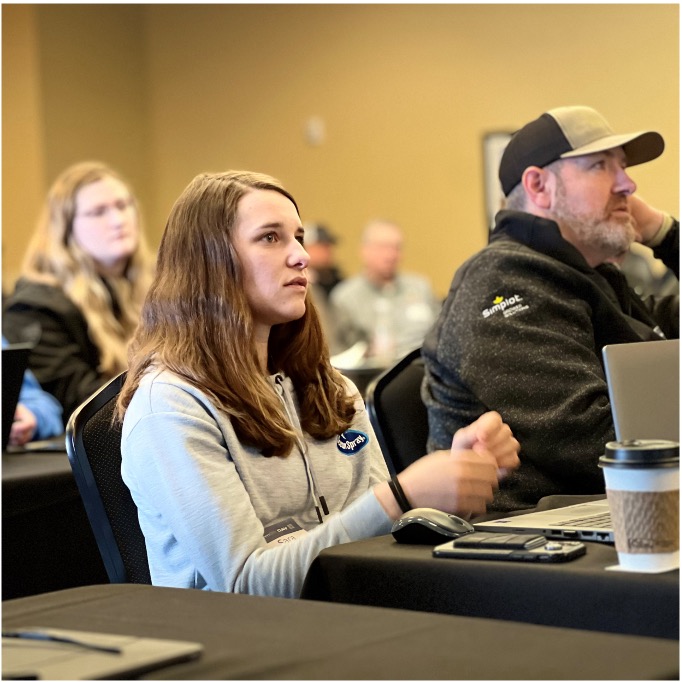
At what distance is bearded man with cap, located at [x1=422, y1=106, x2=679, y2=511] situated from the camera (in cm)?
222

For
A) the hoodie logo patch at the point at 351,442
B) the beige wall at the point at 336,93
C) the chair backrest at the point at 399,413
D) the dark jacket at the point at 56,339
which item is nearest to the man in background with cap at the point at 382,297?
the beige wall at the point at 336,93

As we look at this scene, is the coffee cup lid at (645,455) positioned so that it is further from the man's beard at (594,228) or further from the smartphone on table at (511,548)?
the man's beard at (594,228)

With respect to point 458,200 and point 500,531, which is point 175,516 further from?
point 458,200

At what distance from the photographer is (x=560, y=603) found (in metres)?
1.24

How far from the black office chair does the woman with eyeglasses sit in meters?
1.83

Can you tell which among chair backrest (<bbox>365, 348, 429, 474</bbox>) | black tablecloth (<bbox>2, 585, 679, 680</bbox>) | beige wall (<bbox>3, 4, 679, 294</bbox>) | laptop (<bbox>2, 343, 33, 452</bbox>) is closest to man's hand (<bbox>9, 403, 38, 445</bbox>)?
laptop (<bbox>2, 343, 33, 452</bbox>)

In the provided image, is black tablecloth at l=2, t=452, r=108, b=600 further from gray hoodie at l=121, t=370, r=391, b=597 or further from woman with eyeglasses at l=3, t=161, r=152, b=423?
gray hoodie at l=121, t=370, r=391, b=597

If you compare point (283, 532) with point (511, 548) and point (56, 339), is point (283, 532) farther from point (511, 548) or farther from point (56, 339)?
point (56, 339)

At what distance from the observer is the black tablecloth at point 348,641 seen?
919mm

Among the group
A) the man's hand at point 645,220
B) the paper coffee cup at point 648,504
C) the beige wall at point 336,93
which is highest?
the beige wall at point 336,93

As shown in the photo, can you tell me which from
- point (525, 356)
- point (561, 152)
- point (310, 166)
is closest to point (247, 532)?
point (525, 356)

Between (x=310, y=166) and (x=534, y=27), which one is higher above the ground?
(x=534, y=27)

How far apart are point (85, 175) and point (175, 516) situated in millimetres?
2666

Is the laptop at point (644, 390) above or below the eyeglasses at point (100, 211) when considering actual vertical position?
below
